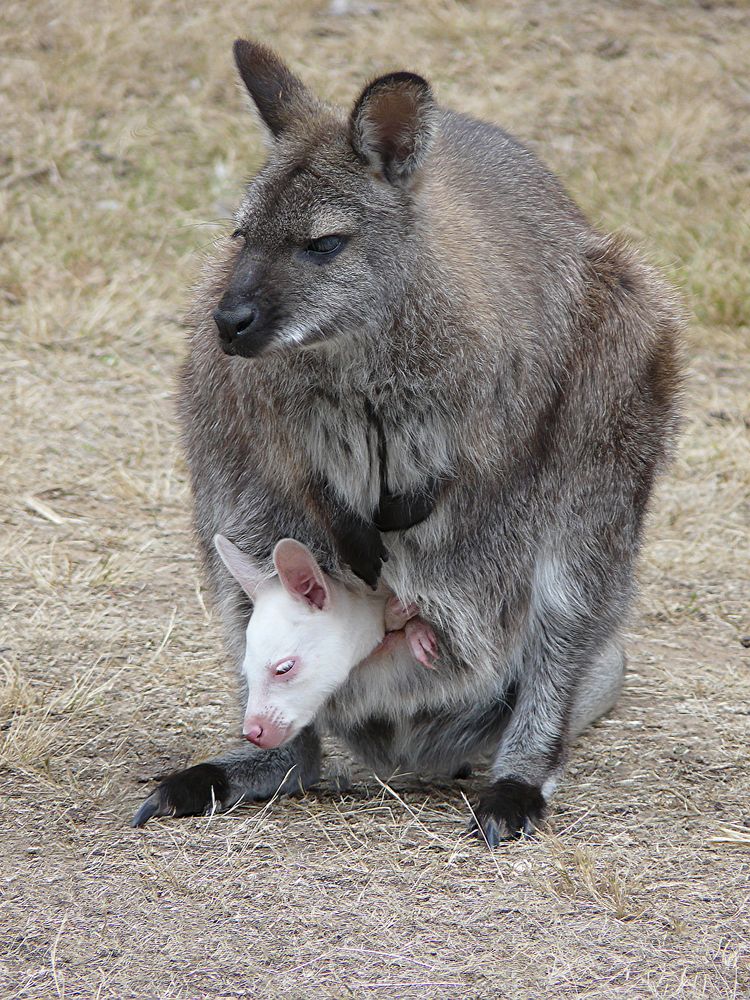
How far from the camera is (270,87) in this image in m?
3.29

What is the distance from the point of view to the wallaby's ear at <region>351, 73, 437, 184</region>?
2.99 m

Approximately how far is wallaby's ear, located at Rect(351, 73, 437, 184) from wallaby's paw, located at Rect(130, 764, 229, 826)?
1423 millimetres

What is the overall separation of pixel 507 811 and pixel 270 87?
5.56 feet

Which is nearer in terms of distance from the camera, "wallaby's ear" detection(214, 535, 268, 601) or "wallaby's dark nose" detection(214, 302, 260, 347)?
"wallaby's dark nose" detection(214, 302, 260, 347)

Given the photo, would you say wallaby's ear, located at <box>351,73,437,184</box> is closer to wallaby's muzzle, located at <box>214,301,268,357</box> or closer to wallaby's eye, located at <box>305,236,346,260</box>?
wallaby's eye, located at <box>305,236,346,260</box>

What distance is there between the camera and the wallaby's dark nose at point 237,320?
2.93 m

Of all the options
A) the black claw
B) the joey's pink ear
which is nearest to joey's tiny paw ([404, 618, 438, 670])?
the joey's pink ear

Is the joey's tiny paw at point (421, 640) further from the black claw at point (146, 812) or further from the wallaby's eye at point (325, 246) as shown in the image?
the wallaby's eye at point (325, 246)

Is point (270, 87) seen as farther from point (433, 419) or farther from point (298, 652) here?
point (298, 652)

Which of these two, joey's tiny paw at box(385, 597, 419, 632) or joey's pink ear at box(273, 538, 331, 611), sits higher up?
joey's pink ear at box(273, 538, 331, 611)

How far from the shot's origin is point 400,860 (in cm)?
315

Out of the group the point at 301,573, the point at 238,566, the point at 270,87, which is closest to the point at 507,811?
the point at 301,573

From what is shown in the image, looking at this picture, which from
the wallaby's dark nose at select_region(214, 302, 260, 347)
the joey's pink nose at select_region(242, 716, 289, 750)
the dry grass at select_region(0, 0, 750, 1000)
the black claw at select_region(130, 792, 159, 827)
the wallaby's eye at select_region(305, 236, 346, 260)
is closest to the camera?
the dry grass at select_region(0, 0, 750, 1000)

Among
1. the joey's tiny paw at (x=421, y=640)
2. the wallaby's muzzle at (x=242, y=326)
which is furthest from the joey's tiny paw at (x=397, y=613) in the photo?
the wallaby's muzzle at (x=242, y=326)
